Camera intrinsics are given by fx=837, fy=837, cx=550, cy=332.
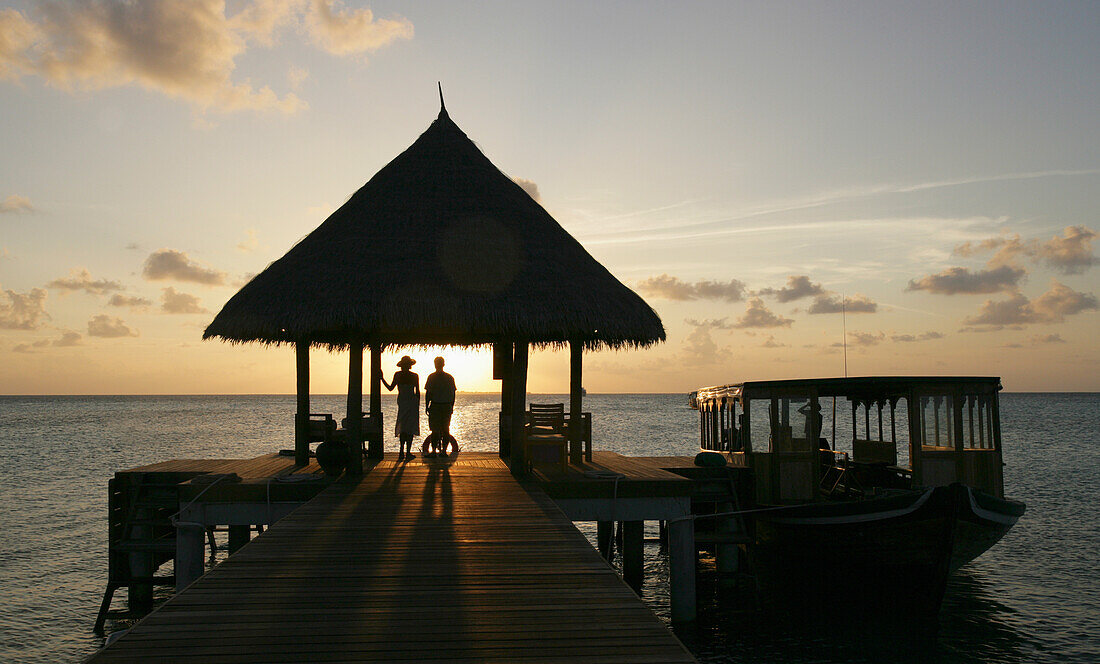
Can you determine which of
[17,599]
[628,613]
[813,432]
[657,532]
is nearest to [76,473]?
[17,599]

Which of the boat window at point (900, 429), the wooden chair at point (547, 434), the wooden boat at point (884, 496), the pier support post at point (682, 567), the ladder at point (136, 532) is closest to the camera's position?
the pier support post at point (682, 567)

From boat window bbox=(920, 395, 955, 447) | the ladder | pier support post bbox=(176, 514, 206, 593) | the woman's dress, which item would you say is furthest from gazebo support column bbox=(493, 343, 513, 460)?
boat window bbox=(920, 395, 955, 447)

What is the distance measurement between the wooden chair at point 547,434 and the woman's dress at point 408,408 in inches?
90.2

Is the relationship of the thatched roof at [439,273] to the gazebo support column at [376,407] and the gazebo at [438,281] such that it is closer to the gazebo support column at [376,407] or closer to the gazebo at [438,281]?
the gazebo at [438,281]

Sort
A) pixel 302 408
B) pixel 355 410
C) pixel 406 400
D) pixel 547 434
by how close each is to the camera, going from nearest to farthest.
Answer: pixel 355 410 < pixel 547 434 < pixel 302 408 < pixel 406 400

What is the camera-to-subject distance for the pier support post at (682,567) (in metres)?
11.3

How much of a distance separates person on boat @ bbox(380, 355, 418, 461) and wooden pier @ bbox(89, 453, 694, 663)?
19.5 ft

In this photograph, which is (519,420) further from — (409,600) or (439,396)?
(409,600)

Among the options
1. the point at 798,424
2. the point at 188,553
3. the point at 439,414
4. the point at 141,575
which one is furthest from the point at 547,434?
the point at 141,575

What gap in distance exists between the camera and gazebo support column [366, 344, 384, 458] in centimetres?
1523

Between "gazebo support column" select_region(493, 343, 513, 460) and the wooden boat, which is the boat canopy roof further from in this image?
"gazebo support column" select_region(493, 343, 513, 460)

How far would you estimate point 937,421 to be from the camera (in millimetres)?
13039

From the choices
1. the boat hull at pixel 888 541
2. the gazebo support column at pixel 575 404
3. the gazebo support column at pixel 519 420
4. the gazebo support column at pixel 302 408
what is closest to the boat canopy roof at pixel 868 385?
the boat hull at pixel 888 541

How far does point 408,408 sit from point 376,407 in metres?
1.70
